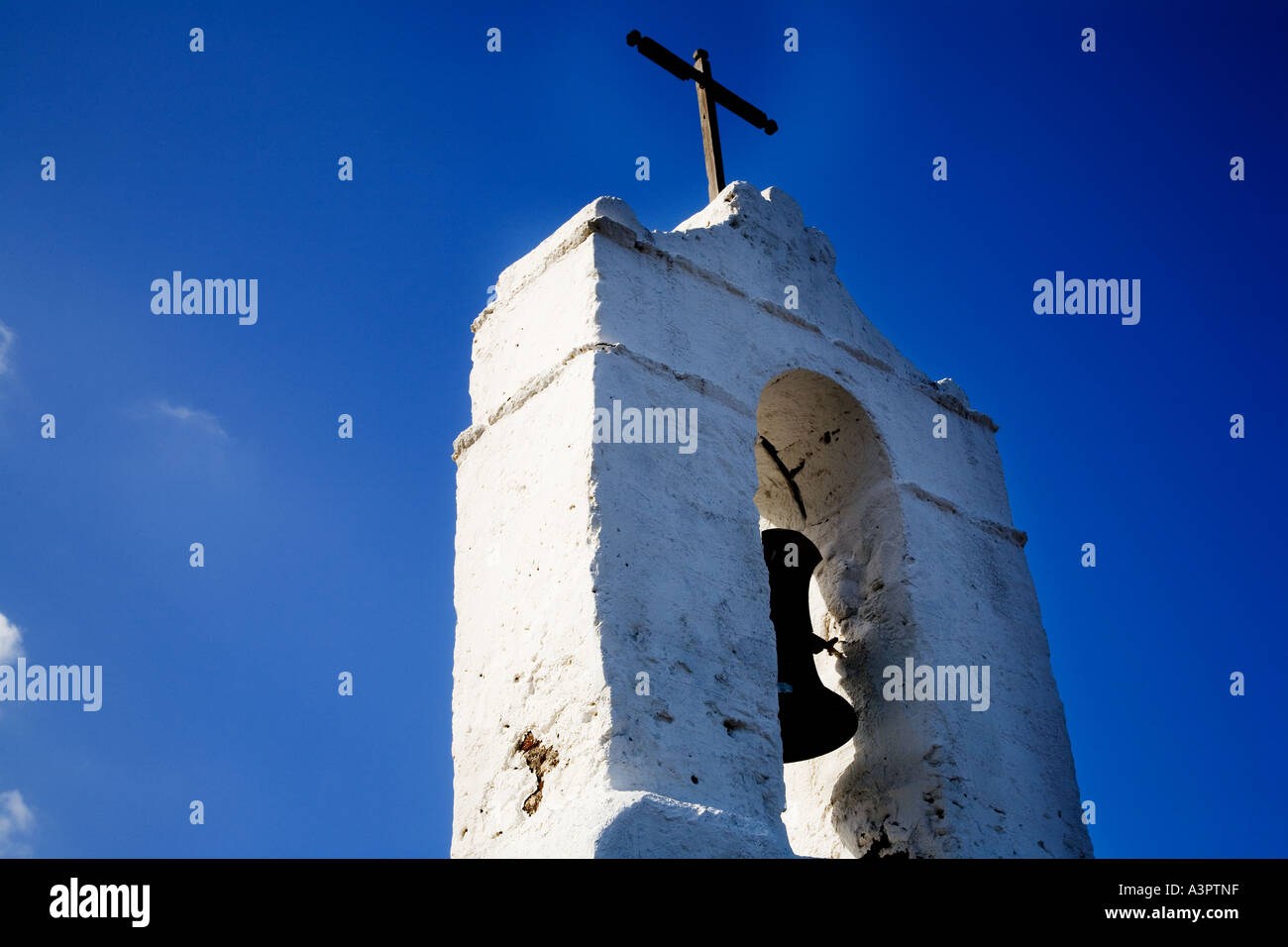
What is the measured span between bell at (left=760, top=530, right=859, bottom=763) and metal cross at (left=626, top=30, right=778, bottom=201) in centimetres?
165

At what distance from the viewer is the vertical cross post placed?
5.78 metres

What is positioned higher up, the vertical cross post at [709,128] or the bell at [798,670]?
the vertical cross post at [709,128]

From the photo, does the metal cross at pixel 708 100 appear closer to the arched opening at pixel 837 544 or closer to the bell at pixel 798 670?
the arched opening at pixel 837 544

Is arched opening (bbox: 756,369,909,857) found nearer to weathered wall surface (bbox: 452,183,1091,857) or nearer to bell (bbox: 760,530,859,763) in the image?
weathered wall surface (bbox: 452,183,1091,857)

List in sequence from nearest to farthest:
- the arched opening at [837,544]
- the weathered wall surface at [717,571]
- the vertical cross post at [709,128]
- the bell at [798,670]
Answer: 1. the weathered wall surface at [717,571]
2. the bell at [798,670]
3. the arched opening at [837,544]
4. the vertical cross post at [709,128]

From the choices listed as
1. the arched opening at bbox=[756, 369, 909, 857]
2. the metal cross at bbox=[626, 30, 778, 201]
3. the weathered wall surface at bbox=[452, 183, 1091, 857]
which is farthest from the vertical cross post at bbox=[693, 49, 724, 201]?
the arched opening at bbox=[756, 369, 909, 857]

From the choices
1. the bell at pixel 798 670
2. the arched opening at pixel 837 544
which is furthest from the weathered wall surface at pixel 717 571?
the bell at pixel 798 670

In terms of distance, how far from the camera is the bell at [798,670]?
4.54 m

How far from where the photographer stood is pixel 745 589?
4164 mm

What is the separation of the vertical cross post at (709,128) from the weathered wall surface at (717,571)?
0.48 meters

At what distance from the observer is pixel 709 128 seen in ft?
19.2

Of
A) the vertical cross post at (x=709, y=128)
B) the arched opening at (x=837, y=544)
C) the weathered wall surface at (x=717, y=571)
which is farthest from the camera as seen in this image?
the vertical cross post at (x=709, y=128)
